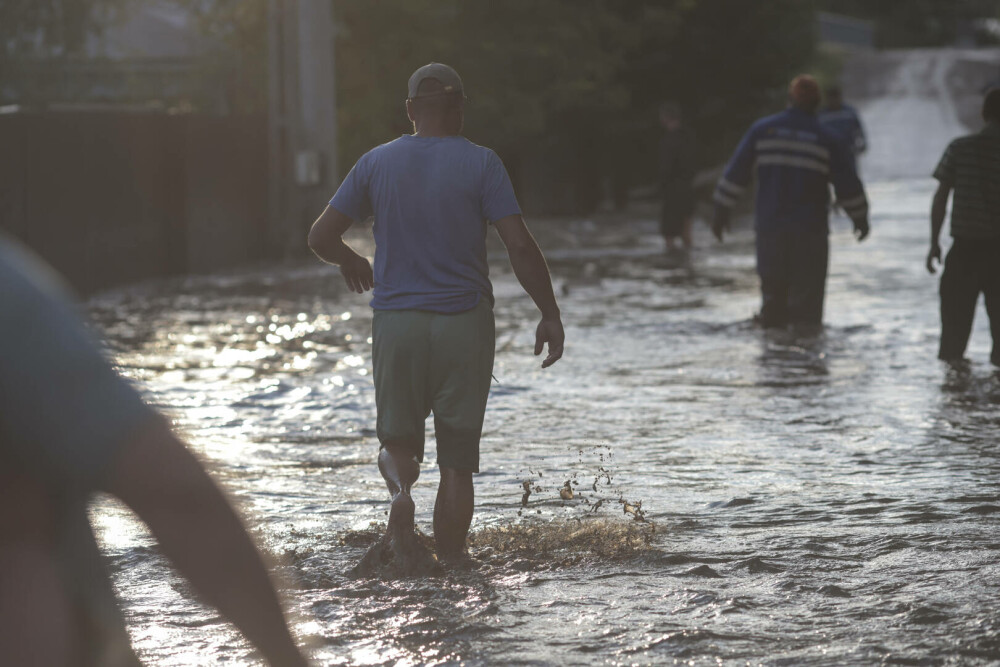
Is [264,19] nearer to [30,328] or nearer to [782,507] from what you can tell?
[782,507]

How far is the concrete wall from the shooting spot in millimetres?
15289

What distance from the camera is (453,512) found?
583 cm

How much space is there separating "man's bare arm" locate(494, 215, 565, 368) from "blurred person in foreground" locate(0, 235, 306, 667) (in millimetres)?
2365

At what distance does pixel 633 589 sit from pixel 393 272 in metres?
1.32

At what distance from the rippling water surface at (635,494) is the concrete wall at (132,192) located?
6.62 feet

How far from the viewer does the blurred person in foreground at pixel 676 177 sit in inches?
865

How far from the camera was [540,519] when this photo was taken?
6.59m

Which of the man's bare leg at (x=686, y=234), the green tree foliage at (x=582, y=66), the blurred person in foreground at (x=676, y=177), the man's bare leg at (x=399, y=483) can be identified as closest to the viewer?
the man's bare leg at (x=399, y=483)

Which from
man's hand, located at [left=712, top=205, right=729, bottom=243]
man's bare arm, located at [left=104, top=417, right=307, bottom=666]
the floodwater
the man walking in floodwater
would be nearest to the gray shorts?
the man walking in floodwater

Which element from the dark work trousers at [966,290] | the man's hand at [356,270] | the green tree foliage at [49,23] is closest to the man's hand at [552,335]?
the man's hand at [356,270]

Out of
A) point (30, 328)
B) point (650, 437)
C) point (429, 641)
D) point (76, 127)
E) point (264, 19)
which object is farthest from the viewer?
point (264, 19)

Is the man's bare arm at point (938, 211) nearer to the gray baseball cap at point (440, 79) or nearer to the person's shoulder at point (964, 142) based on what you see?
the person's shoulder at point (964, 142)

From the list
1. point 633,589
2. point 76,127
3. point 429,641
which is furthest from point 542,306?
point 76,127

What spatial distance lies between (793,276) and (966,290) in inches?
72.8
